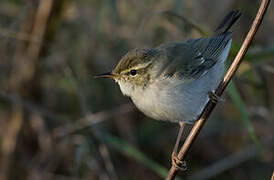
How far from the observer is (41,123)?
4.95 meters

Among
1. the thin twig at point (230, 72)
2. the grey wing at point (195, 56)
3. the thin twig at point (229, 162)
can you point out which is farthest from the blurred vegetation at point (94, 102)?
the thin twig at point (230, 72)

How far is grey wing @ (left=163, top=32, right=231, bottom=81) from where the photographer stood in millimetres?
3037

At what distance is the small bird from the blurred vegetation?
1.09 m

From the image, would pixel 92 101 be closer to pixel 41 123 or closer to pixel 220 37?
pixel 41 123

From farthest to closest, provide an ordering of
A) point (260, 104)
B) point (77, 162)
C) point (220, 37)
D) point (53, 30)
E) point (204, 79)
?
point (260, 104) < point (53, 30) < point (77, 162) < point (220, 37) < point (204, 79)

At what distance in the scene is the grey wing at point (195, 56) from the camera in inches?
120

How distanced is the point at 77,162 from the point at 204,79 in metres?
1.26

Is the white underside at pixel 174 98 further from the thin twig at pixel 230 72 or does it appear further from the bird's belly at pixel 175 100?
the thin twig at pixel 230 72

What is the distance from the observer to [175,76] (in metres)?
2.98

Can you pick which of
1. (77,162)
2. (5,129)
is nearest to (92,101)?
(5,129)

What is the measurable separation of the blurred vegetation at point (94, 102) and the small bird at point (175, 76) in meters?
1.09

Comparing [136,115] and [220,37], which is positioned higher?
[220,37]

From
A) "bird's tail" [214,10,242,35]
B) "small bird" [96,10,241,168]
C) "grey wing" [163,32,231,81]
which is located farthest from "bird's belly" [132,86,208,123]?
"bird's tail" [214,10,242,35]

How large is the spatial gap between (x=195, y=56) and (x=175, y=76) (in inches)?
13.7
